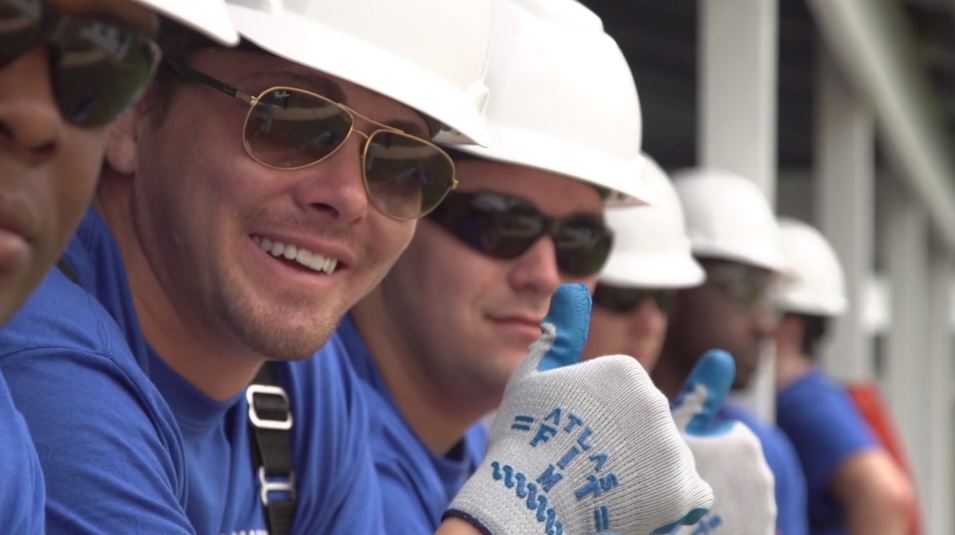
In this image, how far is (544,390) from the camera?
220cm

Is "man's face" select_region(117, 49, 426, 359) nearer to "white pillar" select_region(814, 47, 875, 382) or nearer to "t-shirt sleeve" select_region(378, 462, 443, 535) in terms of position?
"t-shirt sleeve" select_region(378, 462, 443, 535)

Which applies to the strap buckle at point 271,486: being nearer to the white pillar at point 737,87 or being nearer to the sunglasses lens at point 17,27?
the sunglasses lens at point 17,27

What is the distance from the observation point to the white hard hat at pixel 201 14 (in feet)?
5.03

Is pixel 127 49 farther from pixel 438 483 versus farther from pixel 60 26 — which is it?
pixel 438 483

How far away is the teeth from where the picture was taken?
7.13 ft

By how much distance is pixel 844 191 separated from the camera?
29.0ft

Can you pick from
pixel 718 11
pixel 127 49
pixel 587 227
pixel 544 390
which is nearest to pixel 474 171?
pixel 587 227

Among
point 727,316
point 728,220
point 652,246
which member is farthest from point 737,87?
point 652,246

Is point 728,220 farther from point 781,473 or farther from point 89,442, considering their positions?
point 89,442

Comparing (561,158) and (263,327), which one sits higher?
(561,158)

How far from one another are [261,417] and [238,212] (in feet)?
1.28

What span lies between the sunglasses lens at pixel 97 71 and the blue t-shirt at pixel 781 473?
3.59 meters

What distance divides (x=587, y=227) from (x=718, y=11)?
9.04ft

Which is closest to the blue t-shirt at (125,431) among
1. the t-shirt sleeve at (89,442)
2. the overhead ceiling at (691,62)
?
the t-shirt sleeve at (89,442)
